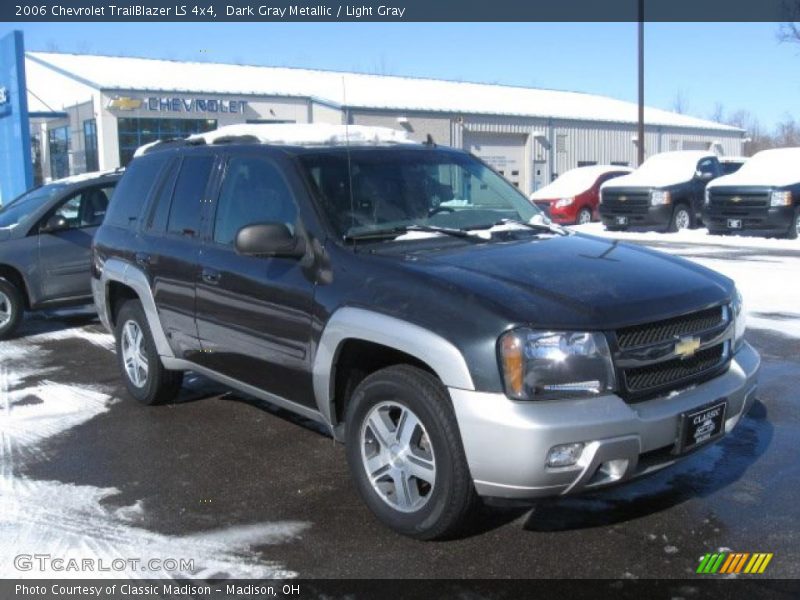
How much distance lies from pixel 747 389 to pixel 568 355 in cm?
119

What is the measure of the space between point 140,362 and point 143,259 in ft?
2.86

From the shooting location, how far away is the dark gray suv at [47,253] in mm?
9344

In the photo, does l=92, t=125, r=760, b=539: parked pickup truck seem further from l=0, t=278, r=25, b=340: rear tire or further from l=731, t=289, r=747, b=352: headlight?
l=0, t=278, r=25, b=340: rear tire

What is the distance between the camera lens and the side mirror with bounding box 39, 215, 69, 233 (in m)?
9.48

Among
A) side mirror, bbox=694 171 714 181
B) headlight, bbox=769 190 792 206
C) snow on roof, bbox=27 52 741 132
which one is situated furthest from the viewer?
snow on roof, bbox=27 52 741 132

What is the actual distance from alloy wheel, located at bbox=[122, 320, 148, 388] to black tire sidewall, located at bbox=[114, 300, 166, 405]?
0.12ft

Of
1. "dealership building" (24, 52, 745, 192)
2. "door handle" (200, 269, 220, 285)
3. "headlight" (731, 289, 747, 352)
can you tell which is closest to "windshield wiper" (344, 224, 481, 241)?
"door handle" (200, 269, 220, 285)

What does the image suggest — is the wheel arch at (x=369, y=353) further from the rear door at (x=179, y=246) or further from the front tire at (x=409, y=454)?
the rear door at (x=179, y=246)

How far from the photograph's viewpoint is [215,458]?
512 cm

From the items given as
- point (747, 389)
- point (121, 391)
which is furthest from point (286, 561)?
point (121, 391)

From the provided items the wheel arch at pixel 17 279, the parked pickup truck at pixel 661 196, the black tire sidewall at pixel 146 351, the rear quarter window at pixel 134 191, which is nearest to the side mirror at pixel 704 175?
the parked pickup truck at pixel 661 196

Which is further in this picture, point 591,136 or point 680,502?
point 591,136

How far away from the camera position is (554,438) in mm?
3254

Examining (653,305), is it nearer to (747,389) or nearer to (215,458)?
(747,389)
